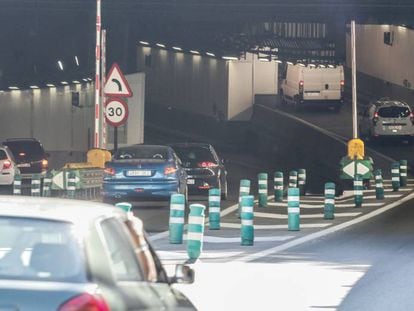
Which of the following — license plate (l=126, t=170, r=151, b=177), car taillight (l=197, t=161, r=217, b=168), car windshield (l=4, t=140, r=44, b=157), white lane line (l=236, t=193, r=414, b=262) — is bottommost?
white lane line (l=236, t=193, r=414, b=262)

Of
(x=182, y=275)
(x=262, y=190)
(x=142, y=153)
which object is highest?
(x=182, y=275)

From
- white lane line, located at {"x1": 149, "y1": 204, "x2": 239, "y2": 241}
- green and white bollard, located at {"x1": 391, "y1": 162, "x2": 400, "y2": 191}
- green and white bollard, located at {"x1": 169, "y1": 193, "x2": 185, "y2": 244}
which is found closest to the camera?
green and white bollard, located at {"x1": 169, "y1": 193, "x2": 185, "y2": 244}

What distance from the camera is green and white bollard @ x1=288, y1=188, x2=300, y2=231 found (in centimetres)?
2086

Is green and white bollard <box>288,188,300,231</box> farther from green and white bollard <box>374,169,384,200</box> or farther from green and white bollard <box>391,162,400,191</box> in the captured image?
green and white bollard <box>391,162,400,191</box>

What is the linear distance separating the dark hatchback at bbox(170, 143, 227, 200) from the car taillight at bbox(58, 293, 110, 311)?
76.4 feet

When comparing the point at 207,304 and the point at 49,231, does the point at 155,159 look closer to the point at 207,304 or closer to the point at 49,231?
the point at 207,304

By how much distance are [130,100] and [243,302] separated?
30358mm

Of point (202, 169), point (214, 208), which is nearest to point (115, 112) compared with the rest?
point (202, 169)

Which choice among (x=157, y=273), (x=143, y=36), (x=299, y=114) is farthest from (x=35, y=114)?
(x=157, y=273)

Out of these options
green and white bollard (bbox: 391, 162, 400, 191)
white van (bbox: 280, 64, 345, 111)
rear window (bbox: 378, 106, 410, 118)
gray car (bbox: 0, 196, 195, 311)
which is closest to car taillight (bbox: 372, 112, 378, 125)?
rear window (bbox: 378, 106, 410, 118)

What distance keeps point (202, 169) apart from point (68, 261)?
23351mm

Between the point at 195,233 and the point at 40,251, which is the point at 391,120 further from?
the point at 40,251

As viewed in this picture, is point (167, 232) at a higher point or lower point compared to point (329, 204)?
lower

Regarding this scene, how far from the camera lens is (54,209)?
658 centimetres
